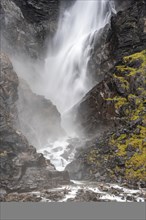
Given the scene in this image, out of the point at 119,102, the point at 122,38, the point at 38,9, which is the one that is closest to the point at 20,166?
the point at 119,102

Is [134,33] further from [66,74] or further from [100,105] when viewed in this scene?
[66,74]

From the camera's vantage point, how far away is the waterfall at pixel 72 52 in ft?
326

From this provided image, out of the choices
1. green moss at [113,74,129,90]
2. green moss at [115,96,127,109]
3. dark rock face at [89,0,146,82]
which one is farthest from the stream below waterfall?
green moss at [113,74,129,90]

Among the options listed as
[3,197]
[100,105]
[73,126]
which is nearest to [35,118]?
[73,126]

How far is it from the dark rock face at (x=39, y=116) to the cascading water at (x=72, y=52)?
31.7 feet

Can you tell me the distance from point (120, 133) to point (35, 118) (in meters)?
25.7

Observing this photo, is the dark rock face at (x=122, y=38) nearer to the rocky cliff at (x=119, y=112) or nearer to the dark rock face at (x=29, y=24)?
the rocky cliff at (x=119, y=112)

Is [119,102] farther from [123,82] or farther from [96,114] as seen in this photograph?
[96,114]

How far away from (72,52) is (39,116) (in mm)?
27563

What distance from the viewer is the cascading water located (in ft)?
326

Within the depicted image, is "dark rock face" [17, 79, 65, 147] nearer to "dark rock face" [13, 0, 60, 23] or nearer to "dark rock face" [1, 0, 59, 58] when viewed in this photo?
"dark rock face" [1, 0, 59, 58]

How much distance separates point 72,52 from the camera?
10588 cm

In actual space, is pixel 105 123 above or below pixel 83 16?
below

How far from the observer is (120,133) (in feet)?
215
